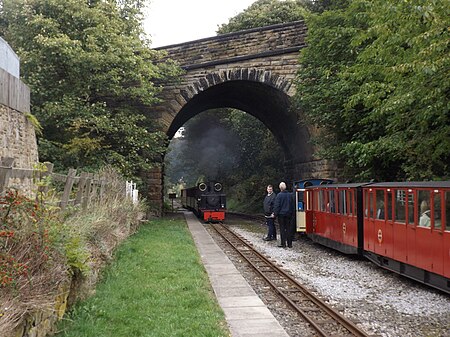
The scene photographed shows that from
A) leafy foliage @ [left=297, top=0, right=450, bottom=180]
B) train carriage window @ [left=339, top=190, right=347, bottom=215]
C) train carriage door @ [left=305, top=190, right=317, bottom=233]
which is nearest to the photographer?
leafy foliage @ [left=297, top=0, right=450, bottom=180]

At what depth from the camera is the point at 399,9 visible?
1030cm

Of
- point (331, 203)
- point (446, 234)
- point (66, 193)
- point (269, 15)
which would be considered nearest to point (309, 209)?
point (331, 203)

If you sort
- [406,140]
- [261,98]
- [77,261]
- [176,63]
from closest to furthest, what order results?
[77,261] < [406,140] < [176,63] < [261,98]

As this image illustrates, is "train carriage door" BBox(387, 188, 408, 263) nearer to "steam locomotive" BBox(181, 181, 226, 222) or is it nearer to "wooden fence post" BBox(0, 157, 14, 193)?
"wooden fence post" BBox(0, 157, 14, 193)

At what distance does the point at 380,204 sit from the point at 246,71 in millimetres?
15708

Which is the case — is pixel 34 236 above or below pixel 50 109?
below

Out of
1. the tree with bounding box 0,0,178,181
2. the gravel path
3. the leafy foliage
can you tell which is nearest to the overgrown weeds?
the gravel path

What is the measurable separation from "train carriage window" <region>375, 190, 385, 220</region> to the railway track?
7.98ft

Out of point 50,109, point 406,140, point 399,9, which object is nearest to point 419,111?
point 406,140

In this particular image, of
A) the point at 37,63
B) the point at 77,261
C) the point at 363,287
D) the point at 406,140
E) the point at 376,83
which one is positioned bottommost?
the point at 363,287

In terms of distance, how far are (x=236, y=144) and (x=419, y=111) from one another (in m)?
34.0

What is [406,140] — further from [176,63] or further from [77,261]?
→ [176,63]

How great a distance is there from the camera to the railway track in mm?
6812

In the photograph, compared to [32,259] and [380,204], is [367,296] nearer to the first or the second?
[380,204]
